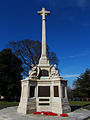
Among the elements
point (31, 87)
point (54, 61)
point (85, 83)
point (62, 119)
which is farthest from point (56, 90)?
point (85, 83)

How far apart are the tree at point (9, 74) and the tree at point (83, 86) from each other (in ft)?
59.4

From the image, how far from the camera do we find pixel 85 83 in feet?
115

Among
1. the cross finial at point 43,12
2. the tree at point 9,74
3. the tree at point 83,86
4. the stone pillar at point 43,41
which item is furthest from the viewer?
the tree at point 83,86

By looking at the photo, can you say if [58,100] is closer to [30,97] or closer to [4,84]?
[30,97]

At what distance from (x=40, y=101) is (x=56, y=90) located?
2.10 m

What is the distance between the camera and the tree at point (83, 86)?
3317 centimetres

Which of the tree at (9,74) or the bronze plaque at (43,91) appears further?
the tree at (9,74)

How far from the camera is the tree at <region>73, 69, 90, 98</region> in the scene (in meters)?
33.2

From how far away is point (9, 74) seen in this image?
95.1 feet

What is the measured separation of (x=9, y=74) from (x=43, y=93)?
1868 centimetres

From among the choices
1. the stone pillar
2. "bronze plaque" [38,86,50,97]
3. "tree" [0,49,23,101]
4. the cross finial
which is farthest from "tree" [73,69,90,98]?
the cross finial

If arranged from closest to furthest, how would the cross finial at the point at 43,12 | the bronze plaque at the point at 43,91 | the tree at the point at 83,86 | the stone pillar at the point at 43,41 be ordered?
the bronze plaque at the point at 43,91 < the stone pillar at the point at 43,41 < the cross finial at the point at 43,12 < the tree at the point at 83,86

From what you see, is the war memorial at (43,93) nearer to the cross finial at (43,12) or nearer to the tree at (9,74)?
the cross finial at (43,12)

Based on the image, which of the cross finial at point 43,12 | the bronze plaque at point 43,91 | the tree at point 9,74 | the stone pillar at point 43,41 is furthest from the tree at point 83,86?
the cross finial at point 43,12
